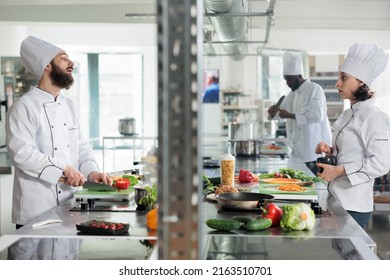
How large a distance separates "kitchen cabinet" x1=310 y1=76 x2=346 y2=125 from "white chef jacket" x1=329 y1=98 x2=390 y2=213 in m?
6.77

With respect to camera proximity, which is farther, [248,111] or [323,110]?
[248,111]

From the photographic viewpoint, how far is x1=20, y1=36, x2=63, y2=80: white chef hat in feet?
10.4

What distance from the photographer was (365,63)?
321 cm

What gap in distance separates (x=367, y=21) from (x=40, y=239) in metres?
6.12

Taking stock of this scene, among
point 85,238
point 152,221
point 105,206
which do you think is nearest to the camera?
point 85,238

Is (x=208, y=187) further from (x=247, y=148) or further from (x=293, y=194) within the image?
(x=247, y=148)

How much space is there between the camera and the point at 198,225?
0.98 meters

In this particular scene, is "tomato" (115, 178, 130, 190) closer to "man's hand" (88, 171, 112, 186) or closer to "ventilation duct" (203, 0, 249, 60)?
"man's hand" (88, 171, 112, 186)

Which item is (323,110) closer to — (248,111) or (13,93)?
(13,93)

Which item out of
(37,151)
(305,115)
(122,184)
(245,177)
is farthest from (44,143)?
(305,115)

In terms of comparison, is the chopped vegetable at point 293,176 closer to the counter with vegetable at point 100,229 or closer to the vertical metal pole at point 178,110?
the counter with vegetable at point 100,229

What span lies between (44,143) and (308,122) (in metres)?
3.36
